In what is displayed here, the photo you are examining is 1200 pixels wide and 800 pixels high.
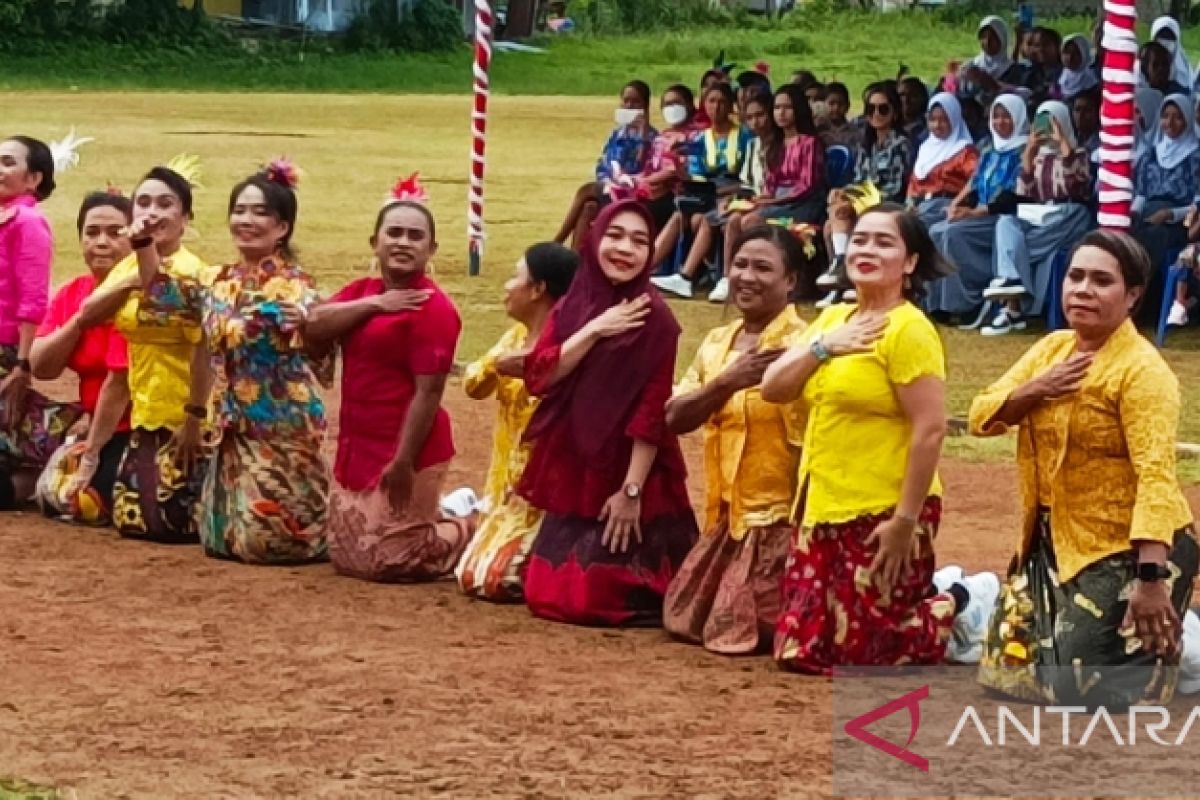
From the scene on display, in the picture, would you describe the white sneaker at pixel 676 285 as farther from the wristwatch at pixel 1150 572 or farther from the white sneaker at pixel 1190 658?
the wristwatch at pixel 1150 572

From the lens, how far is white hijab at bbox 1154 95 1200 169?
14633 mm

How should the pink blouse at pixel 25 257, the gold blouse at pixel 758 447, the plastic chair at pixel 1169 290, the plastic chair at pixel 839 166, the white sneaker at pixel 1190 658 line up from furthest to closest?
the plastic chair at pixel 839 166, the plastic chair at pixel 1169 290, the pink blouse at pixel 25 257, the gold blouse at pixel 758 447, the white sneaker at pixel 1190 658

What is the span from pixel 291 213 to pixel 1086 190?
739 cm

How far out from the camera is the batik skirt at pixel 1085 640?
6547 mm

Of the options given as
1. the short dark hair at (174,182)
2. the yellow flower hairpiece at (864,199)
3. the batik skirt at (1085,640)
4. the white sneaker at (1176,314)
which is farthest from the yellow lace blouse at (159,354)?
the white sneaker at (1176,314)

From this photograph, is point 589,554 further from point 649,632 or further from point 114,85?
point 114,85

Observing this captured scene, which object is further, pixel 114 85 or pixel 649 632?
pixel 114 85

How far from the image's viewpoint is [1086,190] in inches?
588

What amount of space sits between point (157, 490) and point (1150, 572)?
4.16m

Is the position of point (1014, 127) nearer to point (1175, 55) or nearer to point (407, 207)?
point (1175, 55)

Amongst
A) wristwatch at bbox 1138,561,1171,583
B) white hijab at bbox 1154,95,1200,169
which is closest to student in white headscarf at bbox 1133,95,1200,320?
white hijab at bbox 1154,95,1200,169

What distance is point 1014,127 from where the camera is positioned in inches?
614

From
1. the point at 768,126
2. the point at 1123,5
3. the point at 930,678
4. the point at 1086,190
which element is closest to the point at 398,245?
the point at 930,678

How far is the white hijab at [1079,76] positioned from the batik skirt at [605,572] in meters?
9.11
